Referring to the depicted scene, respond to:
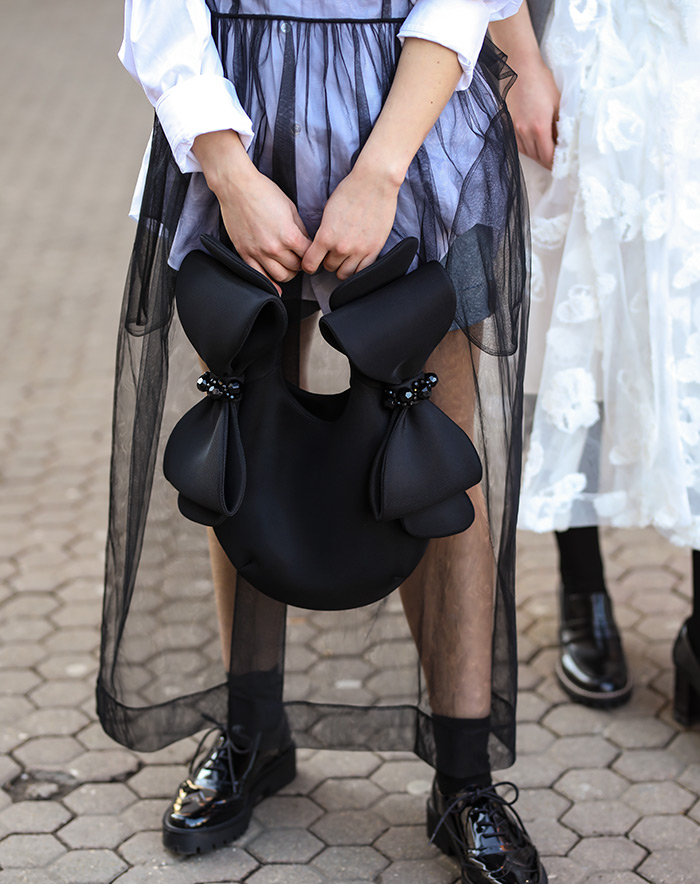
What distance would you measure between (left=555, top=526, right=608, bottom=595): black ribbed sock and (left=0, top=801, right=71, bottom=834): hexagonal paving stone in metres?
1.16

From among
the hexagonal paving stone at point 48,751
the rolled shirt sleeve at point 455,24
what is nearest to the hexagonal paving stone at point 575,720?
the hexagonal paving stone at point 48,751

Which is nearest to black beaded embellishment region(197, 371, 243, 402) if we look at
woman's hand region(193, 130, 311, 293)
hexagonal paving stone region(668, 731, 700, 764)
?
woman's hand region(193, 130, 311, 293)

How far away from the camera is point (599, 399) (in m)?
2.09

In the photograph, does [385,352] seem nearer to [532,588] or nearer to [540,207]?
[540,207]

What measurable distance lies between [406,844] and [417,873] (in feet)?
0.26

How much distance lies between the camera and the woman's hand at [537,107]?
1.97 meters

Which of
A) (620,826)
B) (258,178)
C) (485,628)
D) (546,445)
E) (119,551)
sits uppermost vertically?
(258,178)

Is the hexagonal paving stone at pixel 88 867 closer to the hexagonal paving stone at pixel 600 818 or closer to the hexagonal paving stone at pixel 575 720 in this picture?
the hexagonal paving stone at pixel 600 818

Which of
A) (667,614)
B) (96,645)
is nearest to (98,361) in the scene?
(96,645)

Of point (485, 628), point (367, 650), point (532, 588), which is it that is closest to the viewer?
point (485, 628)

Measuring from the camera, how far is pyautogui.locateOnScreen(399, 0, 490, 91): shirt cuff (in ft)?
4.85

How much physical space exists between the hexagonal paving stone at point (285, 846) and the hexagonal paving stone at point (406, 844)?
113 mm

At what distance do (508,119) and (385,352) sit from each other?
17.9 inches

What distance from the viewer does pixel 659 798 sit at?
200 centimetres
